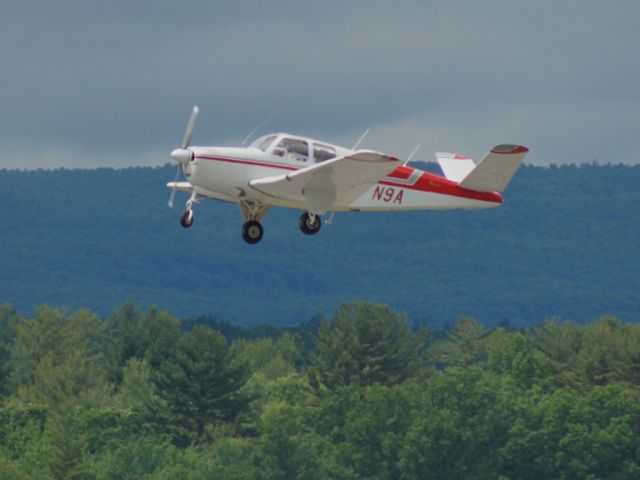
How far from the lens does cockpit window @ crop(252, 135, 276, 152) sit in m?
50.9

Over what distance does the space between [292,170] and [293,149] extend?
2.27 feet

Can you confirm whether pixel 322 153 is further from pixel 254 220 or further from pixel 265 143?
pixel 254 220

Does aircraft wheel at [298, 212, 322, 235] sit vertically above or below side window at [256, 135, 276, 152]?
below

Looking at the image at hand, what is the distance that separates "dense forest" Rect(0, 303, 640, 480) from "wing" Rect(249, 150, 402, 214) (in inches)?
2824

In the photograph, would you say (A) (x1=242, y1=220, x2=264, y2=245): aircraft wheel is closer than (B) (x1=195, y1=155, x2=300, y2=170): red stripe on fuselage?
No

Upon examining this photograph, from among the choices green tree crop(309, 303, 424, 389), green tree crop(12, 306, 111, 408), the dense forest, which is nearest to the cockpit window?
the dense forest

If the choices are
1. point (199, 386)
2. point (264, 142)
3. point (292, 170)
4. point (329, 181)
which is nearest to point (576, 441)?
point (199, 386)

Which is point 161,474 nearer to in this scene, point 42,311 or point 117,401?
point 117,401

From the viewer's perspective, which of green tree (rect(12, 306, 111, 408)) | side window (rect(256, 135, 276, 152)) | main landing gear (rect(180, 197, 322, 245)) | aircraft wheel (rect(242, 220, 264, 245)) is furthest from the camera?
green tree (rect(12, 306, 111, 408))

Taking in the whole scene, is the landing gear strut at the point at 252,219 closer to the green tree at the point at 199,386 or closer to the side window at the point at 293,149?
the side window at the point at 293,149

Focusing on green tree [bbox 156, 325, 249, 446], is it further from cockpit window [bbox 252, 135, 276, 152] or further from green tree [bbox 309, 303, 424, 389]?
cockpit window [bbox 252, 135, 276, 152]

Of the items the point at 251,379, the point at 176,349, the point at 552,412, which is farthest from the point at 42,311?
the point at 552,412

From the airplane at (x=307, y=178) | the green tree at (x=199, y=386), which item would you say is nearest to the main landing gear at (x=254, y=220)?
the airplane at (x=307, y=178)

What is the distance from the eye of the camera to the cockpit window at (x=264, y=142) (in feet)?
167
